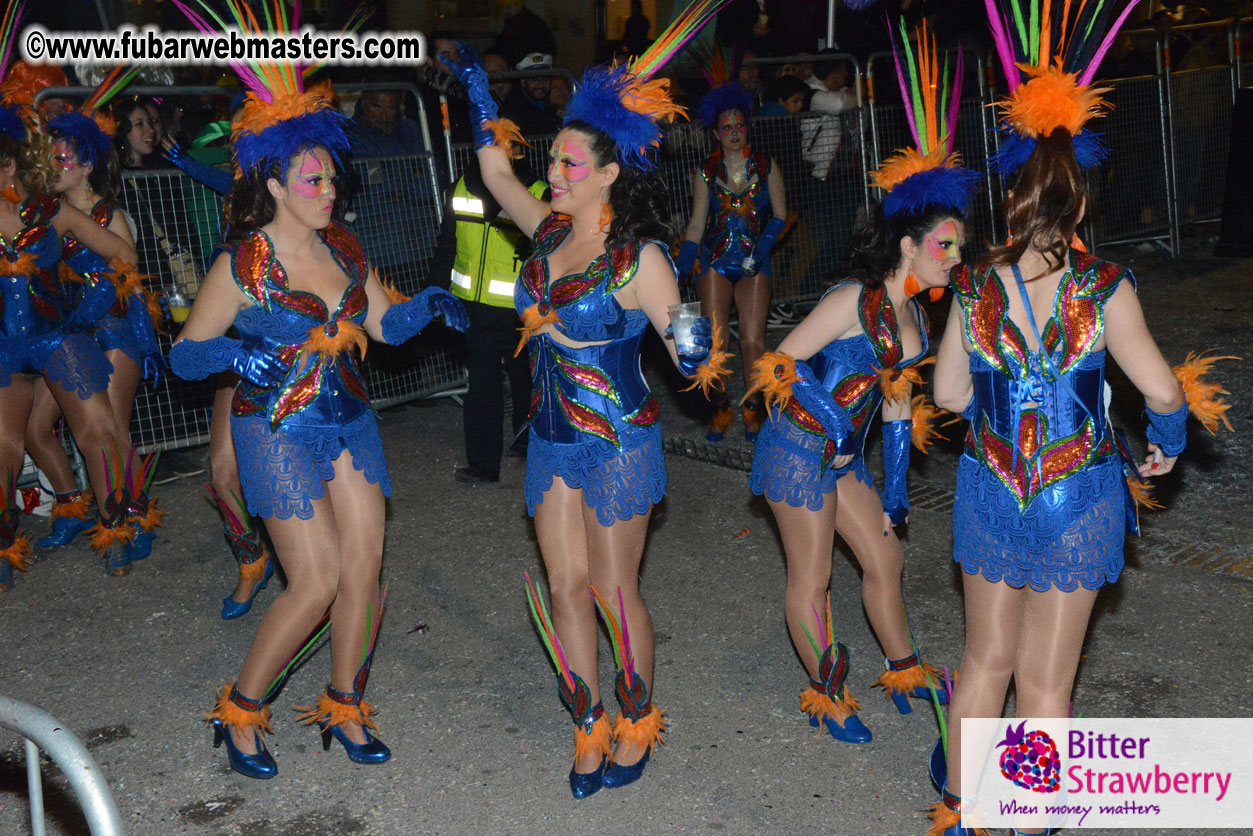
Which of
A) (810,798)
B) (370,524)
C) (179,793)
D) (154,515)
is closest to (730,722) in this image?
(810,798)

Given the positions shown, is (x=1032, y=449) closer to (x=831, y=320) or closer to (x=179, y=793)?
(x=831, y=320)

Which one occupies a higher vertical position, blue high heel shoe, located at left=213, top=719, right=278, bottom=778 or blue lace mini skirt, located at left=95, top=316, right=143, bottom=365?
blue lace mini skirt, located at left=95, top=316, right=143, bottom=365

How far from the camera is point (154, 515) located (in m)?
6.03

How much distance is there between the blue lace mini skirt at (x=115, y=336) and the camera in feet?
18.7

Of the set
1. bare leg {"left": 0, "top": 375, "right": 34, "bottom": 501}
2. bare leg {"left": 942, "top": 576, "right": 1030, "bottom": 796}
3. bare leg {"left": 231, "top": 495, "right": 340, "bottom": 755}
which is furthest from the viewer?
bare leg {"left": 0, "top": 375, "right": 34, "bottom": 501}

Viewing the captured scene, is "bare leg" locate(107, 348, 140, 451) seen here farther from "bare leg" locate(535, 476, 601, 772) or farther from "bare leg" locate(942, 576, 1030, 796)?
"bare leg" locate(942, 576, 1030, 796)

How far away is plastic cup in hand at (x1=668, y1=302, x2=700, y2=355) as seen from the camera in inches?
137

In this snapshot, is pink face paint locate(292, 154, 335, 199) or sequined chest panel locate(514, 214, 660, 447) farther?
pink face paint locate(292, 154, 335, 199)

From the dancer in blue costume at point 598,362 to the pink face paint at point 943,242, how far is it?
0.80 m

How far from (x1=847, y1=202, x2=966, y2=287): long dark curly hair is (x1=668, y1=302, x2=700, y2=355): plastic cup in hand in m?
0.63

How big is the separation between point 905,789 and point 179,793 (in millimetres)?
2458

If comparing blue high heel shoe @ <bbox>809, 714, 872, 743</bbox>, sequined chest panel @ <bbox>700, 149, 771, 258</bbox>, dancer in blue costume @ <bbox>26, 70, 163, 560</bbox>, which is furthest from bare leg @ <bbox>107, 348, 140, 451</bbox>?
blue high heel shoe @ <bbox>809, 714, 872, 743</bbox>

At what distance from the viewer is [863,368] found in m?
3.83

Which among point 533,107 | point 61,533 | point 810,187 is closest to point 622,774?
point 61,533
